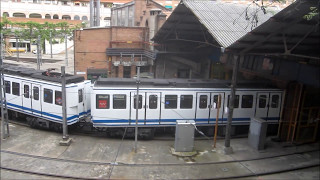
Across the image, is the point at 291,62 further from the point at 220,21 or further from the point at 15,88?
the point at 15,88

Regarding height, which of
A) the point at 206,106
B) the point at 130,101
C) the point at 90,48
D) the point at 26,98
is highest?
the point at 90,48

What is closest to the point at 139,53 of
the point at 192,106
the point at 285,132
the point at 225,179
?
the point at 192,106

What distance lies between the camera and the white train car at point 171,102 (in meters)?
14.8

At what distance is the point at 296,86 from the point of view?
15.6 m

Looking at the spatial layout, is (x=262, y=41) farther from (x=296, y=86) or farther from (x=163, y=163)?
(x=163, y=163)

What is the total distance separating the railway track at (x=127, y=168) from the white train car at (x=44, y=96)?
298cm

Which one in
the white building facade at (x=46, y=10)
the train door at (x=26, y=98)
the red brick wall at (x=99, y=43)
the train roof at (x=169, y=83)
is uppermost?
the white building facade at (x=46, y=10)

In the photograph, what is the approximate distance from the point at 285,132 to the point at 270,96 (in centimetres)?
222

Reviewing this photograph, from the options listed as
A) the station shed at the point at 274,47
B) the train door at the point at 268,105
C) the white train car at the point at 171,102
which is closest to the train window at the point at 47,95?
the white train car at the point at 171,102

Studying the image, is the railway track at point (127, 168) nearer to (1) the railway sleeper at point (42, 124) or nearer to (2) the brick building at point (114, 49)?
(1) the railway sleeper at point (42, 124)

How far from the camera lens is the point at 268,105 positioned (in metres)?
16.9

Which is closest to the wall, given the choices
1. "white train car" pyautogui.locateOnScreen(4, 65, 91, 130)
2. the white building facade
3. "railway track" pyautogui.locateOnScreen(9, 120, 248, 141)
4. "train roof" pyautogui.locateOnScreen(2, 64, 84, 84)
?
"train roof" pyautogui.locateOnScreen(2, 64, 84, 84)

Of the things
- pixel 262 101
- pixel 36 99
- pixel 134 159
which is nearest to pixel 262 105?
pixel 262 101

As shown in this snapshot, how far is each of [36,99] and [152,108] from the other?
644cm
